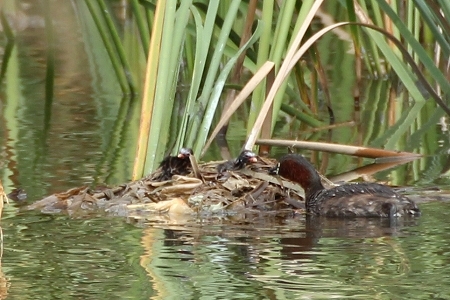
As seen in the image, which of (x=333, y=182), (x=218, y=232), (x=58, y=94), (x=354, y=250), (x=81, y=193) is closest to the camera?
(x=354, y=250)

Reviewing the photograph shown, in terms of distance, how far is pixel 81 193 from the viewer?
712 cm

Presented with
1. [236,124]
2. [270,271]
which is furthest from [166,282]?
[236,124]

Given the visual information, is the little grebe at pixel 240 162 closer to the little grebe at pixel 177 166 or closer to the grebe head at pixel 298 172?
the grebe head at pixel 298 172

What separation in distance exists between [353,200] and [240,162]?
0.88 metres

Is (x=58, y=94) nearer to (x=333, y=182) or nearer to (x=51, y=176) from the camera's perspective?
(x=51, y=176)

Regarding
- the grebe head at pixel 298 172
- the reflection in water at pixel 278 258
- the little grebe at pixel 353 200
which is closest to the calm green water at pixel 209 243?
the reflection in water at pixel 278 258

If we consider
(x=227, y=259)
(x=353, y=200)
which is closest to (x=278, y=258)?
(x=227, y=259)

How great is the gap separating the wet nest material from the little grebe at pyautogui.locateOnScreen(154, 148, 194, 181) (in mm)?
48

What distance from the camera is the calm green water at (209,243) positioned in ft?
15.8

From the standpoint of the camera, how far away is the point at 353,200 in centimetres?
673

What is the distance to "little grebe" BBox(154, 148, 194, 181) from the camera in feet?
23.5

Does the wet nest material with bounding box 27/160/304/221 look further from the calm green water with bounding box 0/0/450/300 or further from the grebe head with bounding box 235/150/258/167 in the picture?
the calm green water with bounding box 0/0/450/300

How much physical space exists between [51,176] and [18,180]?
261mm

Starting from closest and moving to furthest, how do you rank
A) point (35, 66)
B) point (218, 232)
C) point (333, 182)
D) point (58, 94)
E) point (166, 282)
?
point (166, 282), point (218, 232), point (333, 182), point (58, 94), point (35, 66)
